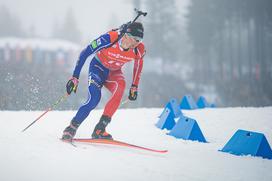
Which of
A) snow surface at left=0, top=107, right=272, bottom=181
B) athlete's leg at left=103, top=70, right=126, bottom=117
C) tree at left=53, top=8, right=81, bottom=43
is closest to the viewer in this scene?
snow surface at left=0, top=107, right=272, bottom=181

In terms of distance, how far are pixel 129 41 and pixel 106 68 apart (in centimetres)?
65

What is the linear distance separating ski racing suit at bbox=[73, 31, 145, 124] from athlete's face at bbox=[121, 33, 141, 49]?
103mm

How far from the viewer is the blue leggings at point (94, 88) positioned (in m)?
5.47

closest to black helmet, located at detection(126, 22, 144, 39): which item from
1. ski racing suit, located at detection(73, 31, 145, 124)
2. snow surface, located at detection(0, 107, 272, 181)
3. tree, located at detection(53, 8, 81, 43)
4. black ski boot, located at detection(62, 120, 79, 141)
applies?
ski racing suit, located at detection(73, 31, 145, 124)

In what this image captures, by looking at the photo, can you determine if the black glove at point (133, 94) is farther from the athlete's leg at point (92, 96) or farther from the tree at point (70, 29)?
the tree at point (70, 29)

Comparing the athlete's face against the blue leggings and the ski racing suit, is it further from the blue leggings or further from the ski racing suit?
the blue leggings

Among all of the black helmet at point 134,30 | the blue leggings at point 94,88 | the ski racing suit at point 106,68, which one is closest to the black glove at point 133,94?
the ski racing suit at point 106,68

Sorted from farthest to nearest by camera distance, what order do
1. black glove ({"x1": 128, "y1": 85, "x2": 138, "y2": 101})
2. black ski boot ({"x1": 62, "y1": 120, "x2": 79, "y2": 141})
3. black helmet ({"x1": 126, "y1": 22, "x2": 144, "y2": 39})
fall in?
1. black glove ({"x1": 128, "y1": 85, "x2": 138, "y2": 101})
2. black helmet ({"x1": 126, "y1": 22, "x2": 144, "y2": 39})
3. black ski boot ({"x1": 62, "y1": 120, "x2": 79, "y2": 141})

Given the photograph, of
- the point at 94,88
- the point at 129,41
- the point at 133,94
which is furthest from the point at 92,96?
the point at 129,41

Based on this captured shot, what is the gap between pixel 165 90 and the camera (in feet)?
101

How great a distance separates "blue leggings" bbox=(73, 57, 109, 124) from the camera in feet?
17.9

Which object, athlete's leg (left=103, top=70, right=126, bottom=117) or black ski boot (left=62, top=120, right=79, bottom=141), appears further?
athlete's leg (left=103, top=70, right=126, bottom=117)

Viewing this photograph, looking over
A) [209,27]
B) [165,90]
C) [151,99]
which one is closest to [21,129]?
[151,99]

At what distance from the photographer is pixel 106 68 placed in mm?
5836
